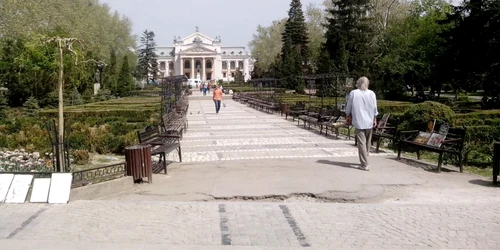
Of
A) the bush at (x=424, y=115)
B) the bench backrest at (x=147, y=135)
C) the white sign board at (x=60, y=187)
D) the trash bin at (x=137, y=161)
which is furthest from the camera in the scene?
the bush at (x=424, y=115)

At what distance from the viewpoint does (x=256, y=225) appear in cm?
501

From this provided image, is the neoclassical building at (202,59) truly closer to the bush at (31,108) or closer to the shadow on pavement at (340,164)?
the bush at (31,108)

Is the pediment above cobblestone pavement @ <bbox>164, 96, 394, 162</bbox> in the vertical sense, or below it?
above

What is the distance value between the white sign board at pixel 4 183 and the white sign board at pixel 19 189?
5 centimetres

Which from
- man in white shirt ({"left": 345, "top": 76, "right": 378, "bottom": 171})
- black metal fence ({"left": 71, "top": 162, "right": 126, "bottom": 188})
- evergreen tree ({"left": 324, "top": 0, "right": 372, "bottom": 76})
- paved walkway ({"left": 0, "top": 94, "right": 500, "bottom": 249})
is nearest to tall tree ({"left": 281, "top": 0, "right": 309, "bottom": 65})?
evergreen tree ({"left": 324, "top": 0, "right": 372, "bottom": 76})

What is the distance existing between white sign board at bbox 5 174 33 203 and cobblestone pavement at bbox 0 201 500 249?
0.21 metres

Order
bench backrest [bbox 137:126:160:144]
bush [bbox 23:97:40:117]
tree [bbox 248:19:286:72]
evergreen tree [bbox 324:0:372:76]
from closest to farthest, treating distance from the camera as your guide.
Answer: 1. bench backrest [bbox 137:126:160:144]
2. bush [bbox 23:97:40:117]
3. evergreen tree [bbox 324:0:372:76]
4. tree [bbox 248:19:286:72]

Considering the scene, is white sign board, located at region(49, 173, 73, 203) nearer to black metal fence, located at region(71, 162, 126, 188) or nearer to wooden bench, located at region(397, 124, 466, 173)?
black metal fence, located at region(71, 162, 126, 188)

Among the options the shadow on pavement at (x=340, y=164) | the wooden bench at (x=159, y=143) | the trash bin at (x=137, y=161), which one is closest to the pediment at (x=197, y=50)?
the wooden bench at (x=159, y=143)

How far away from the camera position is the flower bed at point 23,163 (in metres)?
7.63

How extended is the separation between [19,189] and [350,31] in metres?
41.9

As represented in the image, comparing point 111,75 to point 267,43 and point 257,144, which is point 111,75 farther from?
point 257,144

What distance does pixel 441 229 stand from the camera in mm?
4855

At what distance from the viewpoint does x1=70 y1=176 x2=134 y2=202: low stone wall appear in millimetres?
6196
